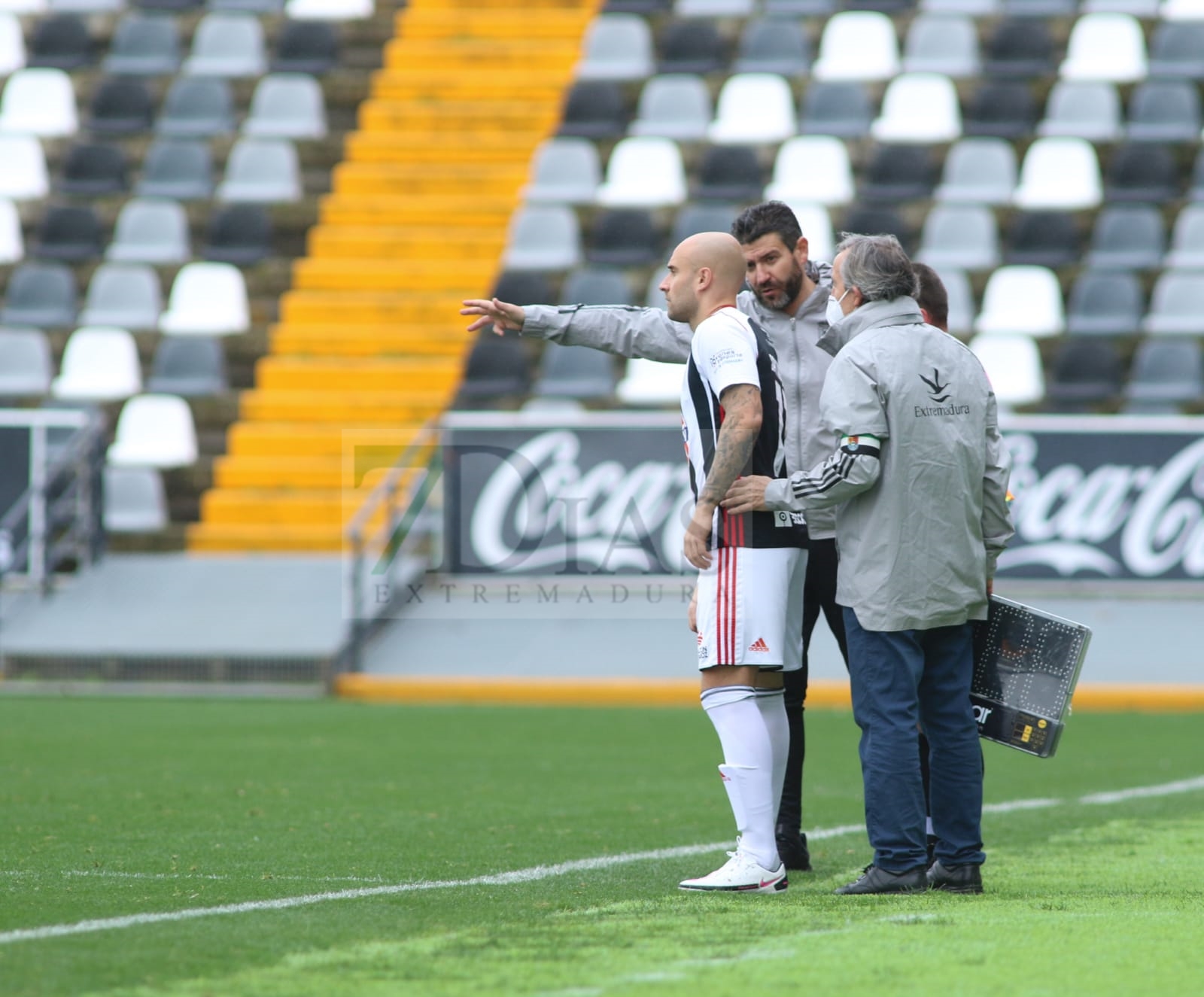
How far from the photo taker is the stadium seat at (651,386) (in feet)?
51.7

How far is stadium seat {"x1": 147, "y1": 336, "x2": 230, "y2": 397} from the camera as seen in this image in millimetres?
16953

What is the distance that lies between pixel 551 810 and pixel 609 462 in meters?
6.70

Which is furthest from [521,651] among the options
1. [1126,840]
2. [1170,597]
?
[1126,840]

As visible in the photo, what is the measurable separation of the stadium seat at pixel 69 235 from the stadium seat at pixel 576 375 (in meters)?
5.16

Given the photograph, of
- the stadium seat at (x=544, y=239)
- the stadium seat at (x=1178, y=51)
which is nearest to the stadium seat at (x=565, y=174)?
the stadium seat at (x=544, y=239)

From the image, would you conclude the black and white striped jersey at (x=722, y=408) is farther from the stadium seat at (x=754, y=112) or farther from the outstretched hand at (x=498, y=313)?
the stadium seat at (x=754, y=112)

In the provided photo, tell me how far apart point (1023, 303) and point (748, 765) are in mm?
12073

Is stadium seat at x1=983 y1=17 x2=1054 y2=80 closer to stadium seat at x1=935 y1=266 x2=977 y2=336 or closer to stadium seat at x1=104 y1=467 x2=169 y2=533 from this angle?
stadium seat at x1=935 y1=266 x2=977 y2=336

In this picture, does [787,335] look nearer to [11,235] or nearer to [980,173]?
[980,173]

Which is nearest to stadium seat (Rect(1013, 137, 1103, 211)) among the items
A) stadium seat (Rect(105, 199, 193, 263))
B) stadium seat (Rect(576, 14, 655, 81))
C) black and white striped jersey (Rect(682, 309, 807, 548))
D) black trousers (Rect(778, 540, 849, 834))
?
stadium seat (Rect(576, 14, 655, 81))

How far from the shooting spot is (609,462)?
13.9m

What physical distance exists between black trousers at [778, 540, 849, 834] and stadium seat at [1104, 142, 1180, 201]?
12915mm

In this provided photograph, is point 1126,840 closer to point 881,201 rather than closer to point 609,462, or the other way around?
point 609,462

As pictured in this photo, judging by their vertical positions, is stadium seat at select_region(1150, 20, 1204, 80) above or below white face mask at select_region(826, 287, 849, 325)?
above
